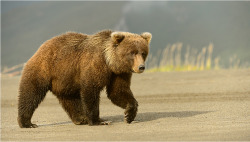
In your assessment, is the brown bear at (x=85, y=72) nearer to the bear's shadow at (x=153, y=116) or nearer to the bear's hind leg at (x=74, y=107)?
the bear's hind leg at (x=74, y=107)

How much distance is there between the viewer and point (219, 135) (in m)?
7.11

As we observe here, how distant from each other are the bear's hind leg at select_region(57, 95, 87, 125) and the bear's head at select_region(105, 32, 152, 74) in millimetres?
1132

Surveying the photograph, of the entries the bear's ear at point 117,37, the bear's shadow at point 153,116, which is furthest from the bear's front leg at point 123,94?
the bear's ear at point 117,37

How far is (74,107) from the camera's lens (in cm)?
958

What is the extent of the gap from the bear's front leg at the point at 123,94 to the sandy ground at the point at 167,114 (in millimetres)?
229

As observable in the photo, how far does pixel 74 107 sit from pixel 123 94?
1.06m

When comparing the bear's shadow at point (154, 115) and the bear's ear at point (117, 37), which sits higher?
the bear's ear at point (117, 37)

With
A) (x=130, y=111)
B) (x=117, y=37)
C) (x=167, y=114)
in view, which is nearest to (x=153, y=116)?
(x=167, y=114)

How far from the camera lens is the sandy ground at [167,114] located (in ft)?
24.8

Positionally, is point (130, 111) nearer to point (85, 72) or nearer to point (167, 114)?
point (85, 72)

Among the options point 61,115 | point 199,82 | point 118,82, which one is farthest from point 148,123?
point 199,82

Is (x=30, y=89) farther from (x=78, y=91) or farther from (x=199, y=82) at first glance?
(x=199, y=82)

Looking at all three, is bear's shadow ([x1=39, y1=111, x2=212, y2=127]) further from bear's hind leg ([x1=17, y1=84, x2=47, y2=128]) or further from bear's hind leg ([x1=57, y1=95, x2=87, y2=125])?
bear's hind leg ([x1=17, y1=84, x2=47, y2=128])

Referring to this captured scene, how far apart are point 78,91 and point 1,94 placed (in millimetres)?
7905
